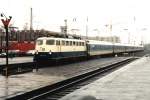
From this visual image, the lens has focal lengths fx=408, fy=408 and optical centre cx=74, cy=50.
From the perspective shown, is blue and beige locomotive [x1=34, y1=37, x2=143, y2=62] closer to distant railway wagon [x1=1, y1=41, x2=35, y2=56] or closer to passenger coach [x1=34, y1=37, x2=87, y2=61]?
passenger coach [x1=34, y1=37, x2=87, y2=61]

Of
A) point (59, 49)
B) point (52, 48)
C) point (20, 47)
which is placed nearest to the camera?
point (52, 48)

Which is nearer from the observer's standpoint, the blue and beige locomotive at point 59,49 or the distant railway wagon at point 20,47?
the blue and beige locomotive at point 59,49

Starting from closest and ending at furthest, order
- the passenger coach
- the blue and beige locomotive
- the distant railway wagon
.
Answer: the passenger coach → the blue and beige locomotive → the distant railway wagon

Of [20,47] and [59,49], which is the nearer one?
[59,49]

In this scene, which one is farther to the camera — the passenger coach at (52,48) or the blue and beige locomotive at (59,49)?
the blue and beige locomotive at (59,49)

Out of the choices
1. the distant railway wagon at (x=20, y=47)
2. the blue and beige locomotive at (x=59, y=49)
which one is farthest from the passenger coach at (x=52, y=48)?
the distant railway wagon at (x=20, y=47)

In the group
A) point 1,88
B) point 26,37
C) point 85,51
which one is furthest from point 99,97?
point 26,37

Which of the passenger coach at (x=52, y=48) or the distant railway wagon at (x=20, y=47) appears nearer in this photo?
the passenger coach at (x=52, y=48)

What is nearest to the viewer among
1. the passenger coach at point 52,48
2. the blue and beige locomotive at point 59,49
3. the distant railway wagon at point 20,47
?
the passenger coach at point 52,48

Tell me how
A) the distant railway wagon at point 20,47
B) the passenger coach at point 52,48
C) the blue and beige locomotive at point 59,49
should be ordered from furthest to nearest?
1. the distant railway wagon at point 20,47
2. the blue and beige locomotive at point 59,49
3. the passenger coach at point 52,48

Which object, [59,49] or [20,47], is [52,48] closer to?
[59,49]

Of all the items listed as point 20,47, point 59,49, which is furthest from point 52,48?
point 20,47

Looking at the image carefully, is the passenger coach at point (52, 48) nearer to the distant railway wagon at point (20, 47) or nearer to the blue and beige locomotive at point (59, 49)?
the blue and beige locomotive at point (59, 49)

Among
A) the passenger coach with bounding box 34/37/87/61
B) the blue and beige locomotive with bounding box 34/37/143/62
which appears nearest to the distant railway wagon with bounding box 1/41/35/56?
the blue and beige locomotive with bounding box 34/37/143/62
